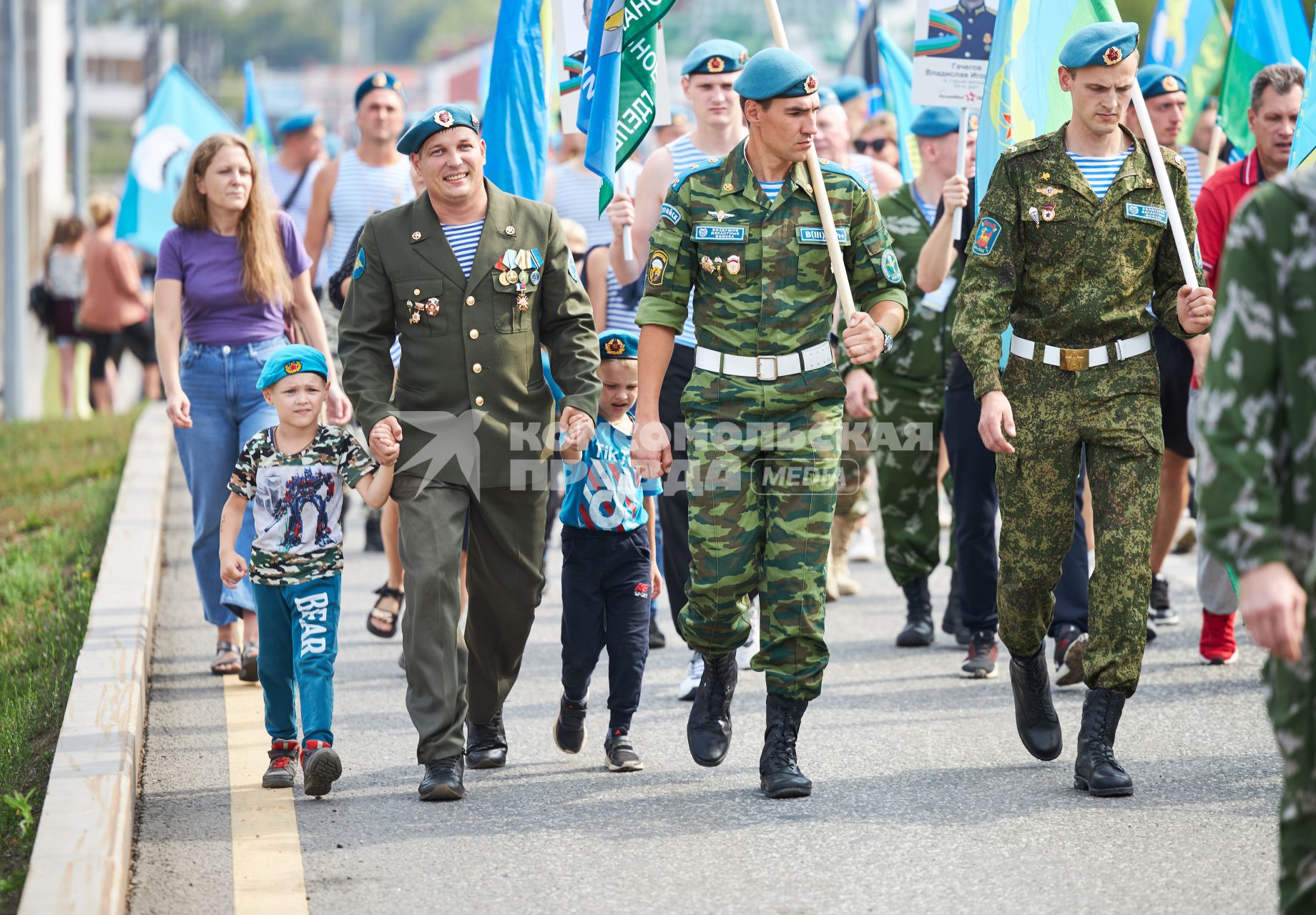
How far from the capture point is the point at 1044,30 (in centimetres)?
725

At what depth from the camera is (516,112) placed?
8016 mm

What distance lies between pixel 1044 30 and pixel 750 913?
403cm

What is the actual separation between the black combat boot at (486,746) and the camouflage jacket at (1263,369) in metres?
3.20

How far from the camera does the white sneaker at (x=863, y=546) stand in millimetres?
10914

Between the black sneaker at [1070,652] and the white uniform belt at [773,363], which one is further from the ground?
the white uniform belt at [773,363]

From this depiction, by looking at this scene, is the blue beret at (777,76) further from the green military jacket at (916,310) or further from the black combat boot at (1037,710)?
the green military jacket at (916,310)

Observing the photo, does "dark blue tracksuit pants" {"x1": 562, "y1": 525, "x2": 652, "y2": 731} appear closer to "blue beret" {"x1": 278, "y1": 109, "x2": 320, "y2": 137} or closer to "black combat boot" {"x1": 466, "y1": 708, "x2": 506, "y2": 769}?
"black combat boot" {"x1": 466, "y1": 708, "x2": 506, "y2": 769}

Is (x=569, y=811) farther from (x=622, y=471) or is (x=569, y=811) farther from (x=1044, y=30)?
(x=1044, y=30)

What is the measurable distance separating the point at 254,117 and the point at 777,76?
1008cm

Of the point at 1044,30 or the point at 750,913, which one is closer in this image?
the point at 750,913

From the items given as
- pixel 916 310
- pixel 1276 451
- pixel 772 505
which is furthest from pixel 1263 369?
pixel 916 310

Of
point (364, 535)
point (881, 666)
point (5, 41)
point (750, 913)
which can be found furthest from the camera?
point (5, 41)

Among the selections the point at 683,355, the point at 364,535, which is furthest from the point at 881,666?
the point at 364,535

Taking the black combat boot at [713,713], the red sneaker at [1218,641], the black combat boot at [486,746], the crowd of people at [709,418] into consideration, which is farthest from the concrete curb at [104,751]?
the red sneaker at [1218,641]
